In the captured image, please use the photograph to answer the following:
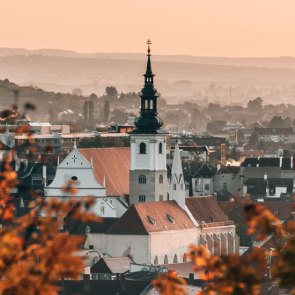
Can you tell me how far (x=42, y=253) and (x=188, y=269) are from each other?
5385 centimetres

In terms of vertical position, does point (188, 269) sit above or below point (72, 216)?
below

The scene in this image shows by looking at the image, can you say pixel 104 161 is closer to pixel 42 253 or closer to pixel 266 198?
pixel 266 198

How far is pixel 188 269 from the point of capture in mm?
66125

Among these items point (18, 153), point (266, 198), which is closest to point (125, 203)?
point (266, 198)

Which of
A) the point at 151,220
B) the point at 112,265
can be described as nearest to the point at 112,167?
the point at 151,220

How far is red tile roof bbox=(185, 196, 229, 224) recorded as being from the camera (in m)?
79.7

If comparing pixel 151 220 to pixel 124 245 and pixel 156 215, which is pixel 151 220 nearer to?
pixel 156 215

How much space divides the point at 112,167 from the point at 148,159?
4679mm

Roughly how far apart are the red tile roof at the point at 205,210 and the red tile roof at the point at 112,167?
2999mm

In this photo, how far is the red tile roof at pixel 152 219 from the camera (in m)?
73.9

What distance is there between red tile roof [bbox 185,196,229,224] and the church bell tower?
1.24 metres

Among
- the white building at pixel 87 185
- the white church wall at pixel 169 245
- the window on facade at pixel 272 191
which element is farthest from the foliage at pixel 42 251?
the window on facade at pixel 272 191

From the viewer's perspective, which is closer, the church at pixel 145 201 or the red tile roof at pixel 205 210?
the church at pixel 145 201

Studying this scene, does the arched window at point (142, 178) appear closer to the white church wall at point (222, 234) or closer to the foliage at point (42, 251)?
the white church wall at point (222, 234)
